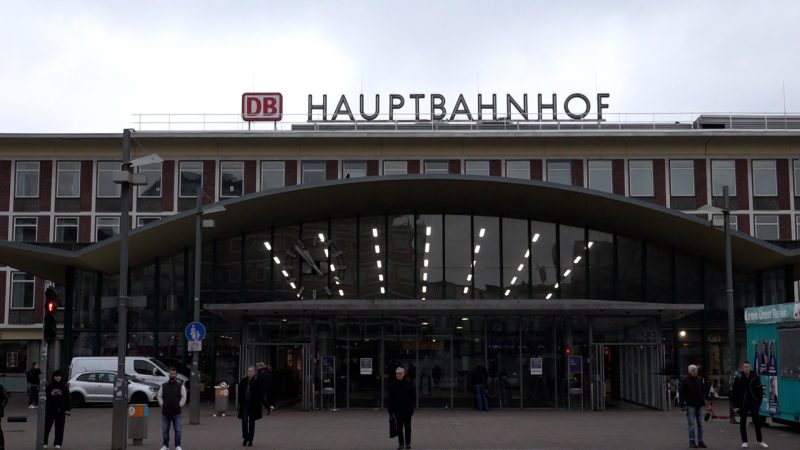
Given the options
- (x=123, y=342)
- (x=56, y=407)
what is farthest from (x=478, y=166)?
(x=56, y=407)

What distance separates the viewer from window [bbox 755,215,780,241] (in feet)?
170

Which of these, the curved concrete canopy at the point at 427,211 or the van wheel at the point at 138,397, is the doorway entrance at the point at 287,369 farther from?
the curved concrete canopy at the point at 427,211

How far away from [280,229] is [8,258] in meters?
10.3

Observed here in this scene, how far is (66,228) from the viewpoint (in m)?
53.5

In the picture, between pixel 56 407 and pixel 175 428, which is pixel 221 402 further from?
pixel 175 428

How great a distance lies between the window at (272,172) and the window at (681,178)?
19989 millimetres

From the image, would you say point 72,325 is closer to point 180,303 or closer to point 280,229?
point 180,303

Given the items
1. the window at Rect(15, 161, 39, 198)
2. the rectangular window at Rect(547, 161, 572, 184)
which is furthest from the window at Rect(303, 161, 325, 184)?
the window at Rect(15, 161, 39, 198)

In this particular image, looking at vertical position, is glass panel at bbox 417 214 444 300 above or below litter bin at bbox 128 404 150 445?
above

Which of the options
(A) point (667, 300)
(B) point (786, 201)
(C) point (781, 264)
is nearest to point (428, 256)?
(A) point (667, 300)

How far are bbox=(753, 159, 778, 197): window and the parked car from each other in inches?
1254

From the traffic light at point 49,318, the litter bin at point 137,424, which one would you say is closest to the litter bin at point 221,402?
the litter bin at point 137,424

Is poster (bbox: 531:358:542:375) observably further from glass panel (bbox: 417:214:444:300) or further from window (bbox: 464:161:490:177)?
window (bbox: 464:161:490:177)

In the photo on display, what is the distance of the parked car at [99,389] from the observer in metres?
36.8
